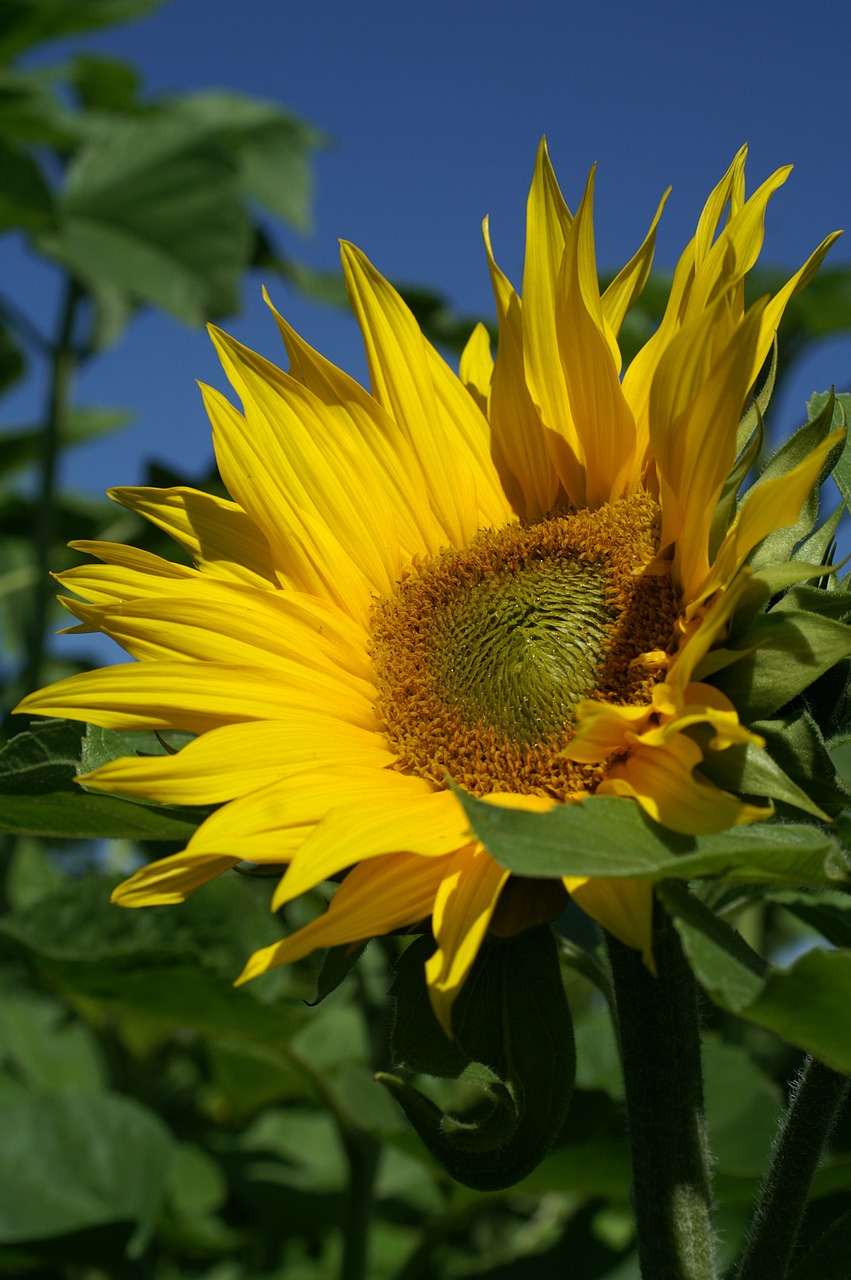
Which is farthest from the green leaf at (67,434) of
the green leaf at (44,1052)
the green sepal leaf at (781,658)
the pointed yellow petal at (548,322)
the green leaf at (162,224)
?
the green sepal leaf at (781,658)

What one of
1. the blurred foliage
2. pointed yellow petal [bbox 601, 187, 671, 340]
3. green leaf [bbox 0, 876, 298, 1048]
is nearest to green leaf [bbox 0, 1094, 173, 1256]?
the blurred foliage

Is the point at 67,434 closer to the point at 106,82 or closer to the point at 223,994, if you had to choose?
the point at 106,82

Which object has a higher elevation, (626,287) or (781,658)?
(626,287)

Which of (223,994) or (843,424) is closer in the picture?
(843,424)

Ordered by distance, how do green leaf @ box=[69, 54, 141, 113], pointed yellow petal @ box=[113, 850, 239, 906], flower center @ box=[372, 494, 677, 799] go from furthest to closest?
green leaf @ box=[69, 54, 141, 113]
flower center @ box=[372, 494, 677, 799]
pointed yellow petal @ box=[113, 850, 239, 906]

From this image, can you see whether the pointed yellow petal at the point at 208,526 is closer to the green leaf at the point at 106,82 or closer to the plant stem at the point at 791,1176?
the plant stem at the point at 791,1176

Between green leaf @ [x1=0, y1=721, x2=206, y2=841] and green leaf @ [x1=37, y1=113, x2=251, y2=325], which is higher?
green leaf @ [x1=37, y1=113, x2=251, y2=325]

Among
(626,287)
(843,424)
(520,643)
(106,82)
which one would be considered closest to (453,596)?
(520,643)

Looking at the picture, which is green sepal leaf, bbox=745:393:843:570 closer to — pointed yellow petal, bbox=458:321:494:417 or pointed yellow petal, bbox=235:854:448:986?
pointed yellow petal, bbox=235:854:448:986
